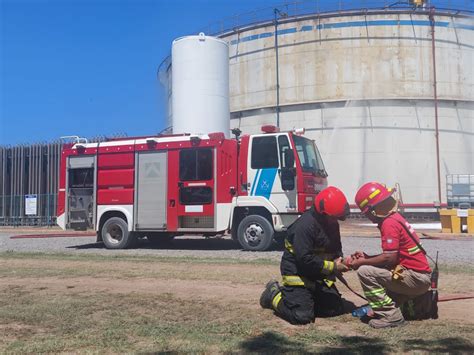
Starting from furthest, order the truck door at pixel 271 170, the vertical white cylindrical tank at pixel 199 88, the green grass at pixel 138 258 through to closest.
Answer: the vertical white cylindrical tank at pixel 199 88 → the truck door at pixel 271 170 → the green grass at pixel 138 258

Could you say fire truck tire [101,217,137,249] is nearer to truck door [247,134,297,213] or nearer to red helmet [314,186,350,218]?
truck door [247,134,297,213]

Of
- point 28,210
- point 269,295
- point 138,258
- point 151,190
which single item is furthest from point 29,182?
point 269,295

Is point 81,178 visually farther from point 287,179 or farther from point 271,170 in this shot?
point 287,179

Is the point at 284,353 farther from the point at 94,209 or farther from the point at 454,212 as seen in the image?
the point at 454,212

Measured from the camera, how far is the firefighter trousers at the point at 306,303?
16.4ft

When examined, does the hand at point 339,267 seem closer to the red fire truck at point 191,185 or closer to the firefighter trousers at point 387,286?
the firefighter trousers at point 387,286

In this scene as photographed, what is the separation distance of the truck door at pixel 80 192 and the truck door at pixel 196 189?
2.60 meters

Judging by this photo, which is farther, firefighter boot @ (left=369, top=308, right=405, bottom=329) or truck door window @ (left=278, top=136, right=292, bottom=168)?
truck door window @ (left=278, top=136, right=292, bottom=168)

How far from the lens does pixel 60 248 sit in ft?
45.2

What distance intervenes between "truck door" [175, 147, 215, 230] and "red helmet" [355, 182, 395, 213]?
25.4 feet

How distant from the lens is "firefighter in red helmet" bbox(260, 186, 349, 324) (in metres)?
4.99

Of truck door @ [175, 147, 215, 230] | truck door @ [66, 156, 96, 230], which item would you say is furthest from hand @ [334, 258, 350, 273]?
truck door @ [66, 156, 96, 230]

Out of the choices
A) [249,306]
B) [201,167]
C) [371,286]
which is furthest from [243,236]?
[371,286]

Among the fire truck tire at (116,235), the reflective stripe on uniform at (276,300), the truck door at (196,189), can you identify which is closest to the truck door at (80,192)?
the fire truck tire at (116,235)
